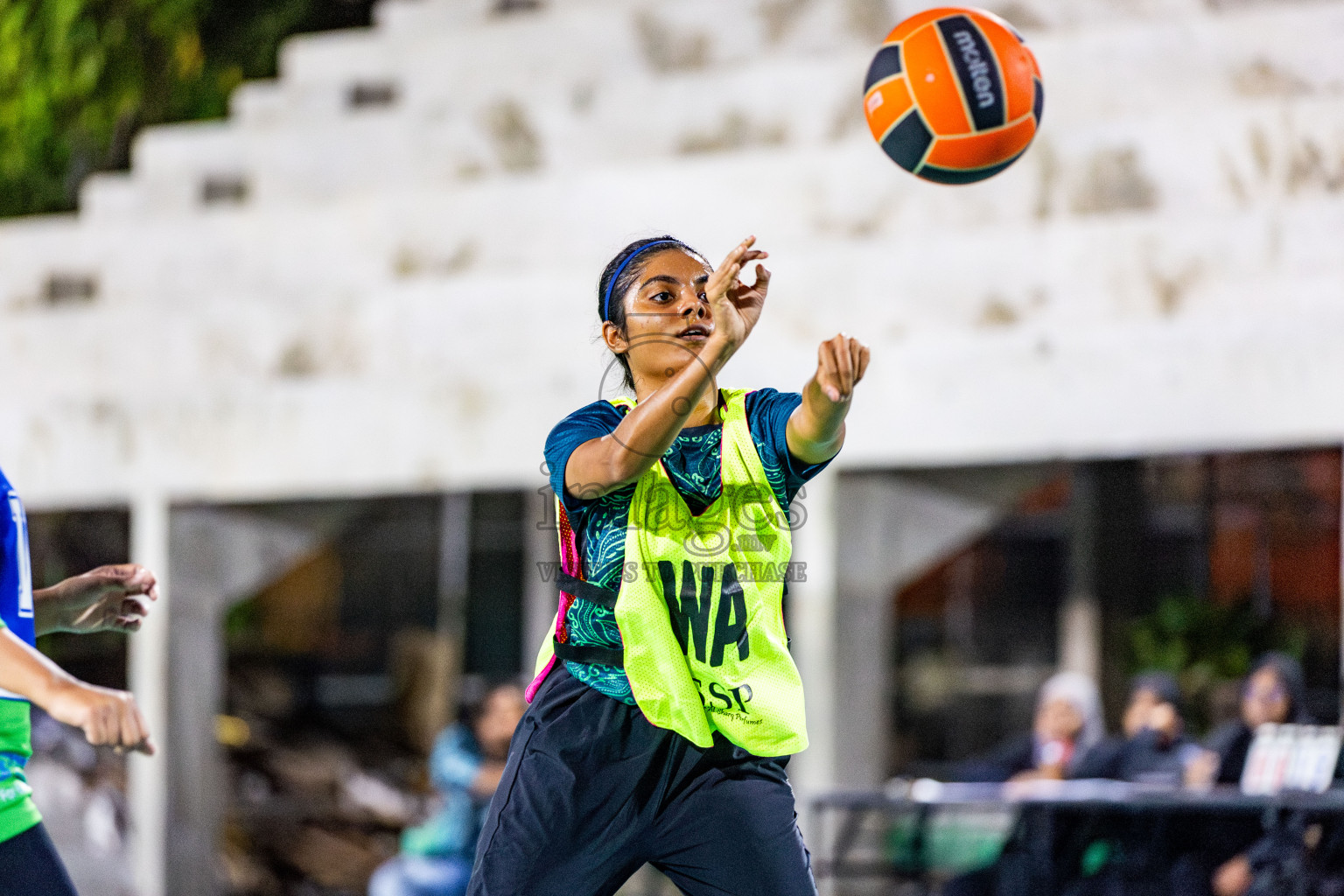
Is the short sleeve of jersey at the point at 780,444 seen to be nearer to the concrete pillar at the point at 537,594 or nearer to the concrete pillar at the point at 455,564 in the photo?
the concrete pillar at the point at 537,594

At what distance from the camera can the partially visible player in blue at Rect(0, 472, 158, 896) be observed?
116 inches

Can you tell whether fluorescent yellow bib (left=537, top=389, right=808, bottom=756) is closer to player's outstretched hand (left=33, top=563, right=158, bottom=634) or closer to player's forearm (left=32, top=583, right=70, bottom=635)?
player's outstretched hand (left=33, top=563, right=158, bottom=634)

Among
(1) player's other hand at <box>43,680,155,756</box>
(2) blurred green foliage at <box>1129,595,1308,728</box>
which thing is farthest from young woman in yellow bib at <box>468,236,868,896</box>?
(2) blurred green foliage at <box>1129,595,1308,728</box>

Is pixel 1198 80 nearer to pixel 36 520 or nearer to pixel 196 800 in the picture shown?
pixel 196 800

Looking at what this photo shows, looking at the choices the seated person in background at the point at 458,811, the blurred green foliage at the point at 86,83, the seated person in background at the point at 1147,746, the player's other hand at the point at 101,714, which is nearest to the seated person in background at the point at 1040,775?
the seated person in background at the point at 1147,746

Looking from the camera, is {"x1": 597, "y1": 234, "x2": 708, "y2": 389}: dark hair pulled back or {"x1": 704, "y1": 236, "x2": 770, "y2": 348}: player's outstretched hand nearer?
{"x1": 704, "y1": 236, "x2": 770, "y2": 348}: player's outstretched hand

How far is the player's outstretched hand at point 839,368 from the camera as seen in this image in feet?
10.4

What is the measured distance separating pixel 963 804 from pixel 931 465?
2.20 m

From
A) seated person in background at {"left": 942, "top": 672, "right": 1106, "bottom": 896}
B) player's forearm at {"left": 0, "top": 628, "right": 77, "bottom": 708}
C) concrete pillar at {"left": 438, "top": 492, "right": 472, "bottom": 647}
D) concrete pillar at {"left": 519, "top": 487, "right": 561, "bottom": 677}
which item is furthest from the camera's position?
concrete pillar at {"left": 438, "top": 492, "right": 472, "bottom": 647}

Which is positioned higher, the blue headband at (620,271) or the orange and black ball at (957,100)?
the orange and black ball at (957,100)

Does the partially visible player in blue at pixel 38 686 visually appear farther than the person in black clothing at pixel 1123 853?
No

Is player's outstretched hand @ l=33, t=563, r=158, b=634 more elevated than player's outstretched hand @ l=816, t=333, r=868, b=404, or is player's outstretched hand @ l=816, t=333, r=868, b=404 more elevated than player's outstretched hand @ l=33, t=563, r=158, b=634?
player's outstretched hand @ l=816, t=333, r=868, b=404

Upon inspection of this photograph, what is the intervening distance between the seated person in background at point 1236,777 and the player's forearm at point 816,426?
4.35 meters

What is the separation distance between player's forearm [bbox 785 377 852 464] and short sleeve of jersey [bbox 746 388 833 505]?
0.03 meters
